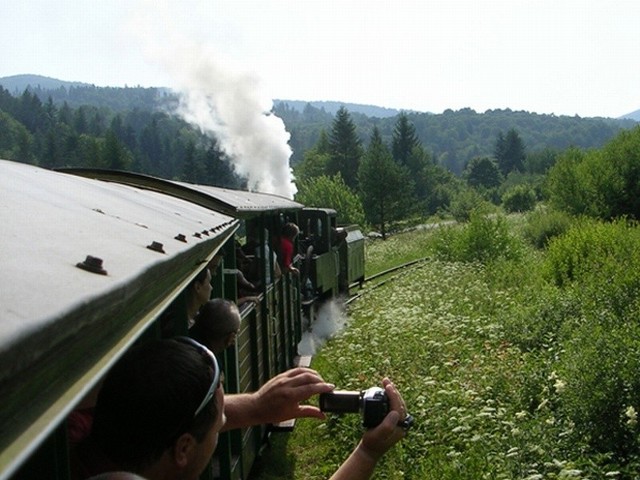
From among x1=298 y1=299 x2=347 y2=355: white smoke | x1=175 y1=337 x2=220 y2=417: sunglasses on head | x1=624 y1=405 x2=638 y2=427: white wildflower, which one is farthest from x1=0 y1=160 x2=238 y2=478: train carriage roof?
x1=298 y1=299 x2=347 y2=355: white smoke

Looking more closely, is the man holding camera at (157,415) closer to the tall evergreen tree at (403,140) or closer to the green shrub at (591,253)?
the green shrub at (591,253)

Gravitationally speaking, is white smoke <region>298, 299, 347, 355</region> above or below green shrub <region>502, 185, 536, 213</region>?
above

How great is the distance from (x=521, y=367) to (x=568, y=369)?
1.13 metres

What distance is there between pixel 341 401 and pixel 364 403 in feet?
0.63

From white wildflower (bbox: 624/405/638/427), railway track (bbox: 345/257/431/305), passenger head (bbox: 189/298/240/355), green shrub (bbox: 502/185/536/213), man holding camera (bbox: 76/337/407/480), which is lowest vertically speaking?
green shrub (bbox: 502/185/536/213)

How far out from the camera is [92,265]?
122 centimetres

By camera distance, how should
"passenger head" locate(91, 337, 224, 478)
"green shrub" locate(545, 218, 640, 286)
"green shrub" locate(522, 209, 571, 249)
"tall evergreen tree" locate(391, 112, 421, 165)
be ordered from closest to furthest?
"passenger head" locate(91, 337, 224, 478) < "green shrub" locate(545, 218, 640, 286) < "green shrub" locate(522, 209, 571, 249) < "tall evergreen tree" locate(391, 112, 421, 165)

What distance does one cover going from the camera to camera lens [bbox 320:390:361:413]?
2344mm

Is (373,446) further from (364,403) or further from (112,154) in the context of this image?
(112,154)

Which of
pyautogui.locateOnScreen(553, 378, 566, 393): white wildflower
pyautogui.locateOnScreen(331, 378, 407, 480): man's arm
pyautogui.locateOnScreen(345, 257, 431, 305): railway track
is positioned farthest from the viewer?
pyautogui.locateOnScreen(345, 257, 431, 305): railway track

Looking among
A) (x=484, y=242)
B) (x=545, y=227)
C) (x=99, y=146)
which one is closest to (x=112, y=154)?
(x=99, y=146)

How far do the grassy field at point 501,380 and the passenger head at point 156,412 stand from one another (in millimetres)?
3997

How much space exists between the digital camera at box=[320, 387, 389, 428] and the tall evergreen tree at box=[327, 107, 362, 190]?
3156 inches

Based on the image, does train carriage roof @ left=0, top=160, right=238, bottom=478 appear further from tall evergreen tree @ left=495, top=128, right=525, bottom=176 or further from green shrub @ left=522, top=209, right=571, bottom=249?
tall evergreen tree @ left=495, top=128, right=525, bottom=176
